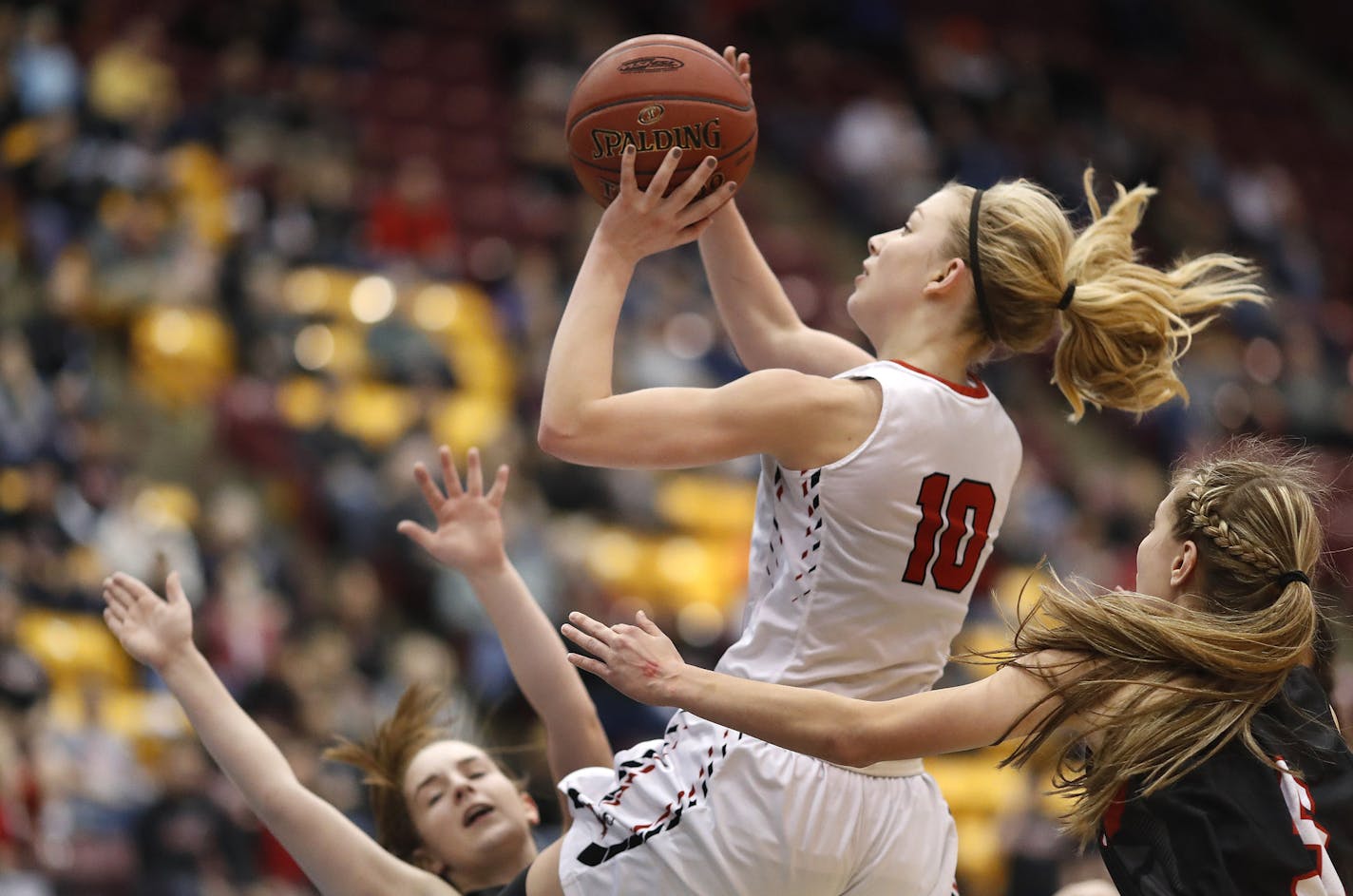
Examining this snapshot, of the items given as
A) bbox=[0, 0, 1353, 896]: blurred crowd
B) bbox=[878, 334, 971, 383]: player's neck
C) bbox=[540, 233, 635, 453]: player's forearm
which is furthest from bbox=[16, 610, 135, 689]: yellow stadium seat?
bbox=[878, 334, 971, 383]: player's neck

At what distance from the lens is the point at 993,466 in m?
2.97

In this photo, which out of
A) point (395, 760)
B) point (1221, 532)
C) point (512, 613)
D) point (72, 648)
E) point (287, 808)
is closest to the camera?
point (1221, 532)

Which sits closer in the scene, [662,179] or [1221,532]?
[1221,532]

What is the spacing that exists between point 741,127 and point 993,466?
793 millimetres

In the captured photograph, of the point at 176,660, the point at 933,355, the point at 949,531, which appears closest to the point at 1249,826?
the point at 949,531

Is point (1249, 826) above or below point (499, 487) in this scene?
below


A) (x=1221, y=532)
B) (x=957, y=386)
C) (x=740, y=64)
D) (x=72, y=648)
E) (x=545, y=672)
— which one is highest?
(x=740, y=64)

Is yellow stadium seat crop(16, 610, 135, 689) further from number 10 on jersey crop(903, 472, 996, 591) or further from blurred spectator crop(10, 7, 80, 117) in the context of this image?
number 10 on jersey crop(903, 472, 996, 591)

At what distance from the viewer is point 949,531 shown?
290 cm

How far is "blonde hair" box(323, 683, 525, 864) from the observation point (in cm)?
391

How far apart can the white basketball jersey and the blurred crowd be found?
1.75 meters

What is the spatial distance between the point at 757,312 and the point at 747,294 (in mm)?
46

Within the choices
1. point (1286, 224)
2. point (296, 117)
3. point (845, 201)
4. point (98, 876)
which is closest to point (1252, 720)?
point (98, 876)

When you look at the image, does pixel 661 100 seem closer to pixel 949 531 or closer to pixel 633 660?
pixel 949 531
